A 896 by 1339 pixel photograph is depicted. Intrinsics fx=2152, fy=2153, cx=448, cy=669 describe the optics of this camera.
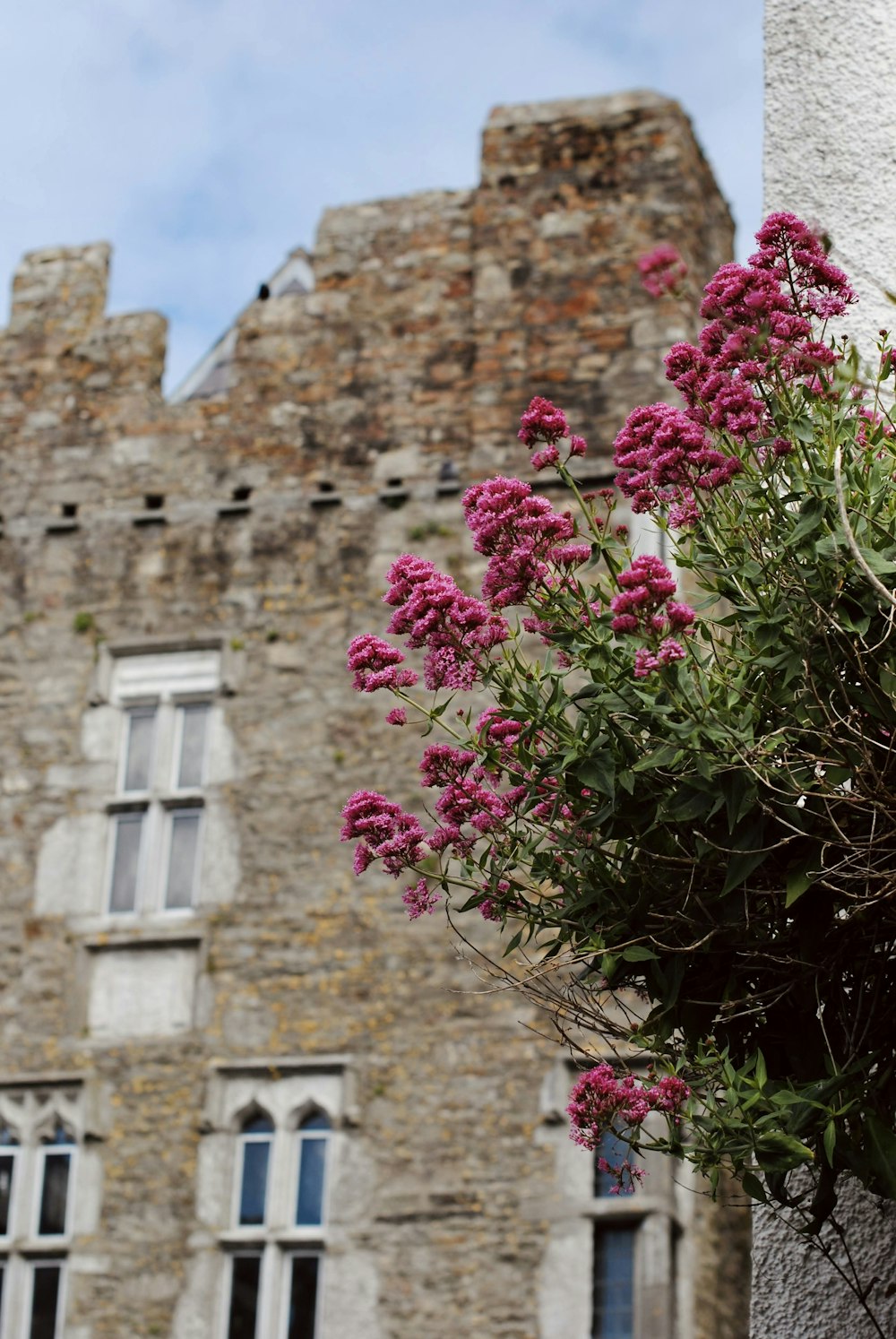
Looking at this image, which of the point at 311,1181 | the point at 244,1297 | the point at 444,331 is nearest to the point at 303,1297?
the point at 244,1297

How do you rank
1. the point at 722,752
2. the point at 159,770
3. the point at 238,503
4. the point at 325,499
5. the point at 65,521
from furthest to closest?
the point at 65,521 → the point at 238,503 → the point at 325,499 → the point at 159,770 → the point at 722,752

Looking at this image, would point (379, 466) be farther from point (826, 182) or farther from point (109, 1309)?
point (826, 182)

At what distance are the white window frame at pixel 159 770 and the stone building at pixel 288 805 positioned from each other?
2 cm

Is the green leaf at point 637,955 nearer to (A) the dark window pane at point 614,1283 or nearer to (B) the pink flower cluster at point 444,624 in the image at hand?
(B) the pink flower cluster at point 444,624

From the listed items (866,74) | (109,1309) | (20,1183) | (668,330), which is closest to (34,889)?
(20,1183)

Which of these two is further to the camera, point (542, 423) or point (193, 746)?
point (193, 746)

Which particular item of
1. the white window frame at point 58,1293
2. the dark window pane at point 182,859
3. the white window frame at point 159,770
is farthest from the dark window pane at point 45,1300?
the dark window pane at point 182,859

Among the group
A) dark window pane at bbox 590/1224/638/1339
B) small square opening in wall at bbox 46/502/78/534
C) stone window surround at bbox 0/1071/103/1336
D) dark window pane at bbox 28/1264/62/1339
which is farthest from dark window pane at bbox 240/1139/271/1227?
small square opening in wall at bbox 46/502/78/534

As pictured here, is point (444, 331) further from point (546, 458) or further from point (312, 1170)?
point (546, 458)

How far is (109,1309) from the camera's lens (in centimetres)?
1216

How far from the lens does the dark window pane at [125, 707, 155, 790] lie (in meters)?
13.7

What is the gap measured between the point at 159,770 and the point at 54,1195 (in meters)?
2.67

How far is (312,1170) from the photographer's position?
12.4 m

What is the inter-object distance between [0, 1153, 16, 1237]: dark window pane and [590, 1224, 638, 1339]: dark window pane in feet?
11.6
